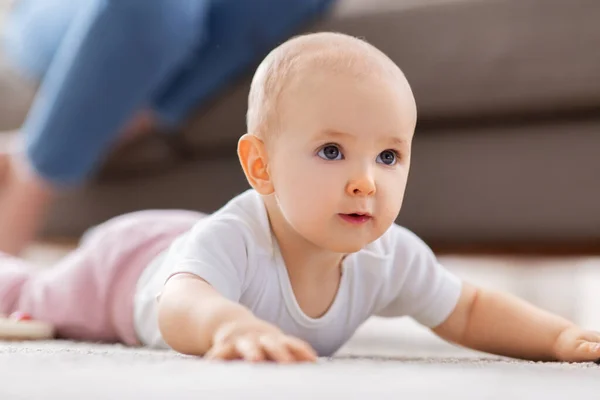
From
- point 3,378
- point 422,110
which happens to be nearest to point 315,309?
point 3,378

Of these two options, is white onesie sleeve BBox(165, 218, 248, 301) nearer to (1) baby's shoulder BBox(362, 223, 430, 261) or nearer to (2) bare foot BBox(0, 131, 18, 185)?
(1) baby's shoulder BBox(362, 223, 430, 261)

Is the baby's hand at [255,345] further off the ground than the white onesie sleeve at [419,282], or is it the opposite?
the white onesie sleeve at [419,282]

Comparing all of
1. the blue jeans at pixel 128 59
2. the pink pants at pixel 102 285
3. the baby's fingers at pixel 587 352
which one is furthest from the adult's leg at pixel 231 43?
the baby's fingers at pixel 587 352

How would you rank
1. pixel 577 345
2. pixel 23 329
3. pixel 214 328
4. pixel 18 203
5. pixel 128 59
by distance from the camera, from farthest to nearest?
pixel 18 203 < pixel 128 59 < pixel 23 329 < pixel 577 345 < pixel 214 328

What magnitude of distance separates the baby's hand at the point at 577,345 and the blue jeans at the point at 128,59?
0.71 m

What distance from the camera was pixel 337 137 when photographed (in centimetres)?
54

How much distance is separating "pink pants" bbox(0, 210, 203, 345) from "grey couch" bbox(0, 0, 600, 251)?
40 cm

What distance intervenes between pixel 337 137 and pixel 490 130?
0.74 metres

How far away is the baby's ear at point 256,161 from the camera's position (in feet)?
1.91

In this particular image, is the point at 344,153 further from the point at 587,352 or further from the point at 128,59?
the point at 128,59

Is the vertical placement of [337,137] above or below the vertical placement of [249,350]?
above

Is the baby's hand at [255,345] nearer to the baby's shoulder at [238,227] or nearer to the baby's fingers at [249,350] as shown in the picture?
the baby's fingers at [249,350]

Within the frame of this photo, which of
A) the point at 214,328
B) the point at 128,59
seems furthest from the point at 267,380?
the point at 128,59

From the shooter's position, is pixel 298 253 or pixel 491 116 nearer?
pixel 298 253
